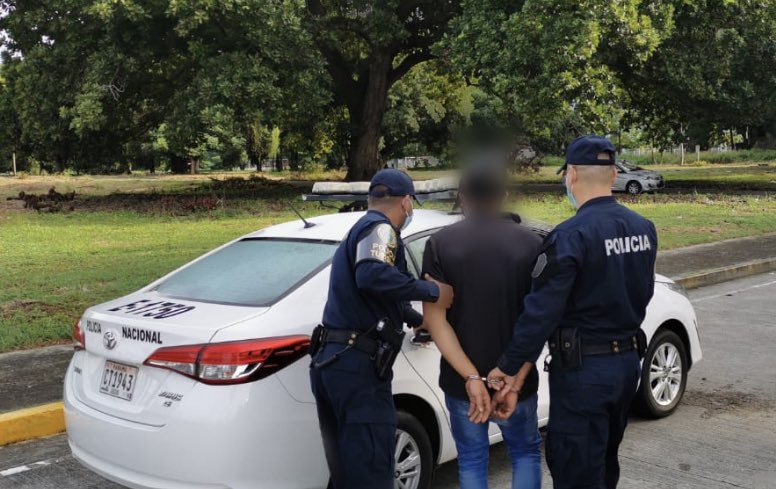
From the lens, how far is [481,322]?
3059mm

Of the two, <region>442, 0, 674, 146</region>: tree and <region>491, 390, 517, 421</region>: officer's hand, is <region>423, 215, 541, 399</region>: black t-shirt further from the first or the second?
<region>442, 0, 674, 146</region>: tree

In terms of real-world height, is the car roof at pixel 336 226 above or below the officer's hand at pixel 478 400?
above

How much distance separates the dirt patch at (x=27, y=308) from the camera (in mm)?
8180

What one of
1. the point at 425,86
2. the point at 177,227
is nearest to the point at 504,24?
the point at 177,227

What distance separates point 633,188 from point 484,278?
27976 mm

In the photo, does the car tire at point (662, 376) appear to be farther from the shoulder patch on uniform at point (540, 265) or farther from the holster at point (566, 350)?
the shoulder patch on uniform at point (540, 265)

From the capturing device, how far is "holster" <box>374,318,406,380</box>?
3.08 m

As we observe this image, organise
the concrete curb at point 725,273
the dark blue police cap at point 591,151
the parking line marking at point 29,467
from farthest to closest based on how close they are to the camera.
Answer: the concrete curb at point 725,273 < the parking line marking at point 29,467 < the dark blue police cap at point 591,151

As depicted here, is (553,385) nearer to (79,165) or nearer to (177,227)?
(177,227)

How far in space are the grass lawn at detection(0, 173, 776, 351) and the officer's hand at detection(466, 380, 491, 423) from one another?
103 centimetres

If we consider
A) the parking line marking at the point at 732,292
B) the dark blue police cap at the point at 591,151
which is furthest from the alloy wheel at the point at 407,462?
the parking line marking at the point at 732,292

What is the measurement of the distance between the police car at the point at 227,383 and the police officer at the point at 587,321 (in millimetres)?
890

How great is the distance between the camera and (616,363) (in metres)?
2.93

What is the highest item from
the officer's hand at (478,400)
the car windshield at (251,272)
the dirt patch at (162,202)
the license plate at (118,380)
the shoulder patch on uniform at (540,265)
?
the shoulder patch on uniform at (540,265)
